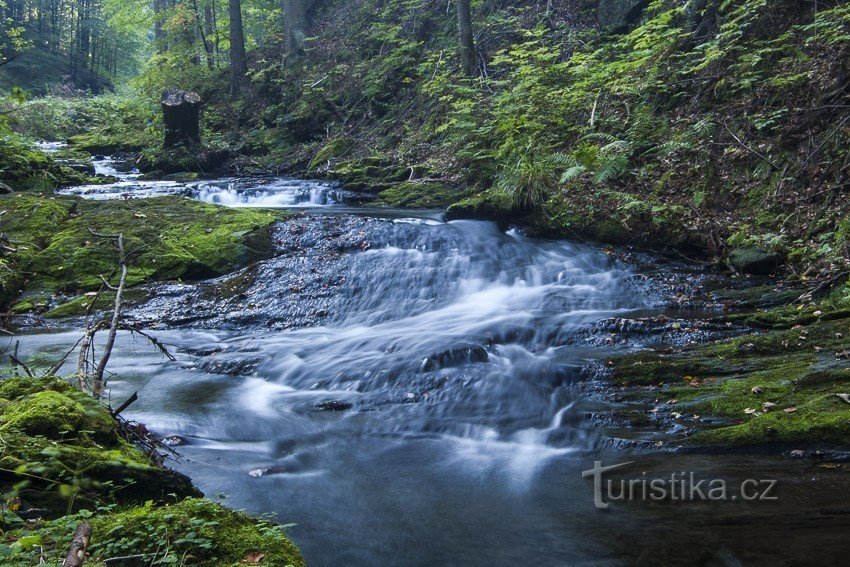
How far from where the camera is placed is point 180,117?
52.3ft

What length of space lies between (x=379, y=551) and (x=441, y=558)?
0.39 m

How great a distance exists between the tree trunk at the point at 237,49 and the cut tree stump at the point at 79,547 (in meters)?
20.1

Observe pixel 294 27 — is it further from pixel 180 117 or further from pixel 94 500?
pixel 94 500

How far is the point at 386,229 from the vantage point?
33.2 feet

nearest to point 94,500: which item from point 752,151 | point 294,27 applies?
point 752,151

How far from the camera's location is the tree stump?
1576 centimetres

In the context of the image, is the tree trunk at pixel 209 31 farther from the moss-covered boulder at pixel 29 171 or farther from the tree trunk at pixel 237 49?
the moss-covered boulder at pixel 29 171

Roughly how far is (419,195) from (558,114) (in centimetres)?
312

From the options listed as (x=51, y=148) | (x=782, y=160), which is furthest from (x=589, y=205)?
(x=51, y=148)

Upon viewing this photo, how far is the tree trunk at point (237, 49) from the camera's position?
1966 centimetres

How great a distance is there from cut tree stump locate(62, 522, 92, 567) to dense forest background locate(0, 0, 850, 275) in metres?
3.37

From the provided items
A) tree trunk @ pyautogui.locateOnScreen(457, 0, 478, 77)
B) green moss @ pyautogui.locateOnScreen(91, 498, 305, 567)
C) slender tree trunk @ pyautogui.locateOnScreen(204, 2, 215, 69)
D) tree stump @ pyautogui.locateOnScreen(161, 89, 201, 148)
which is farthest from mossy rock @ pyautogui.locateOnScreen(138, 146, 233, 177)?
green moss @ pyautogui.locateOnScreen(91, 498, 305, 567)

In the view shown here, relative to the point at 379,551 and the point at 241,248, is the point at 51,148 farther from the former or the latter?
the point at 379,551

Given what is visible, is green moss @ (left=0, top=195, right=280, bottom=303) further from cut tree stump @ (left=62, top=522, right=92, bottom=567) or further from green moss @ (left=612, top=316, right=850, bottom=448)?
cut tree stump @ (left=62, top=522, right=92, bottom=567)
